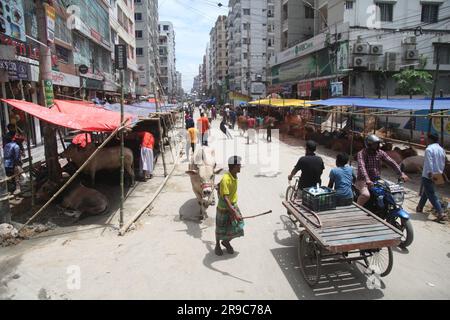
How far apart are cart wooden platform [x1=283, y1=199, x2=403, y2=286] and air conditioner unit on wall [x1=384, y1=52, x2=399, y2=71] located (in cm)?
2435

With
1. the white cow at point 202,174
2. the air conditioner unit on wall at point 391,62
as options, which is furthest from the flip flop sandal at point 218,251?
the air conditioner unit on wall at point 391,62

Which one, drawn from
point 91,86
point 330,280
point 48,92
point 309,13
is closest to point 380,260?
point 330,280

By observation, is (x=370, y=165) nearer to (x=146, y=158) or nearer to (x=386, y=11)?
(x=146, y=158)

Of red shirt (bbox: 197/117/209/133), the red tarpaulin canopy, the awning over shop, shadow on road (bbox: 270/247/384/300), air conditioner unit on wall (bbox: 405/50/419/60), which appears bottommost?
shadow on road (bbox: 270/247/384/300)

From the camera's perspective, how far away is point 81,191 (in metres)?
8.12

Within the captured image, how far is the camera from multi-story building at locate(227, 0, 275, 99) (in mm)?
63562

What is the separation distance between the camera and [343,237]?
14.9ft

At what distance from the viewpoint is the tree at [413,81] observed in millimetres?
24609

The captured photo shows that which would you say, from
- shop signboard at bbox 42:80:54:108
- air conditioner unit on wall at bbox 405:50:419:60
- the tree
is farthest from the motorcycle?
air conditioner unit on wall at bbox 405:50:419:60

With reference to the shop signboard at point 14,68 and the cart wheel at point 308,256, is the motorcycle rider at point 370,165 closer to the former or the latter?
the cart wheel at point 308,256

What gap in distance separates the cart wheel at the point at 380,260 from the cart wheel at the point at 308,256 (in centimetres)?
73

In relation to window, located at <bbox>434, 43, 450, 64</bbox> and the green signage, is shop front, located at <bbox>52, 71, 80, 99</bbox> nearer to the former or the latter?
the green signage

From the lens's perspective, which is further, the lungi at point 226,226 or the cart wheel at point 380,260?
the lungi at point 226,226

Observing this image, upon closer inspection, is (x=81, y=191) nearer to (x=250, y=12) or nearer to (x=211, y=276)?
(x=211, y=276)
